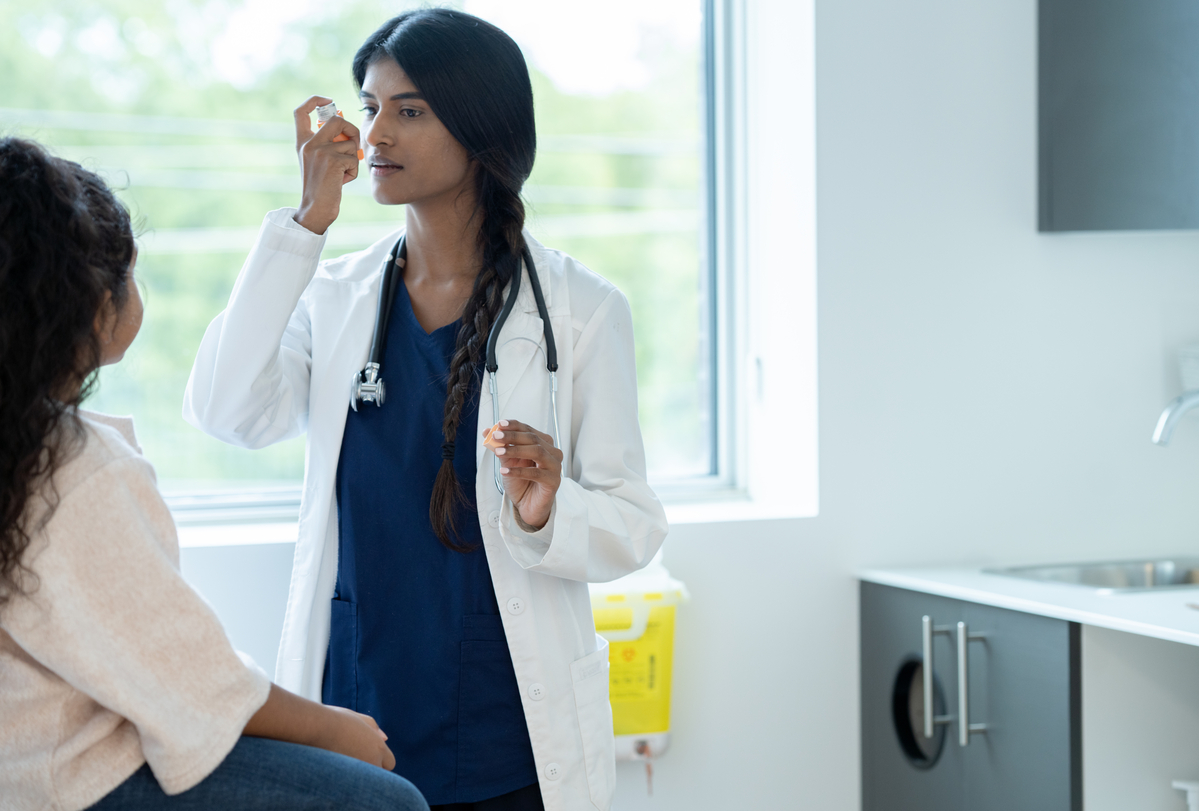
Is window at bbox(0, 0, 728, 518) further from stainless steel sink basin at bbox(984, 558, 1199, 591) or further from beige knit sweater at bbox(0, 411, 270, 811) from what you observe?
beige knit sweater at bbox(0, 411, 270, 811)

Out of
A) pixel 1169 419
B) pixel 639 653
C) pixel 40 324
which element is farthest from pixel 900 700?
pixel 40 324

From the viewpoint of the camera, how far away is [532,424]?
1427mm

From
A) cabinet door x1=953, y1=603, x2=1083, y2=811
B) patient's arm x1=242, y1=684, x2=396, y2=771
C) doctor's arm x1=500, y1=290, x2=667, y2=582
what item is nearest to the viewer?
patient's arm x1=242, y1=684, x2=396, y2=771

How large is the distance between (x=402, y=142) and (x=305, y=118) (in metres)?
0.14

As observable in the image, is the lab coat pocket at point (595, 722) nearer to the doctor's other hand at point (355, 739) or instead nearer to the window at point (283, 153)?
the doctor's other hand at point (355, 739)

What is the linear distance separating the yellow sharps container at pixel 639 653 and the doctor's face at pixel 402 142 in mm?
875

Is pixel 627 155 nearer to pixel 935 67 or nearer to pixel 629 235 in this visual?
pixel 629 235

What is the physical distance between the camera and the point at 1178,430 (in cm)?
248

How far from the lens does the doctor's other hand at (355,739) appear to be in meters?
0.97

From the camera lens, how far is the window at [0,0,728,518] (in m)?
2.09

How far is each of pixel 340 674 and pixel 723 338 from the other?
4.38 ft

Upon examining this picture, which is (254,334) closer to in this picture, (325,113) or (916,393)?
(325,113)

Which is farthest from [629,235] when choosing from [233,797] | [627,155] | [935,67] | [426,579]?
[233,797]

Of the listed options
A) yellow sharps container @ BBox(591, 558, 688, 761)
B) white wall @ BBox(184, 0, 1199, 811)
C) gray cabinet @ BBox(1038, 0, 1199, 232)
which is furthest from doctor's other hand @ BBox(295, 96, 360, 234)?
gray cabinet @ BBox(1038, 0, 1199, 232)
